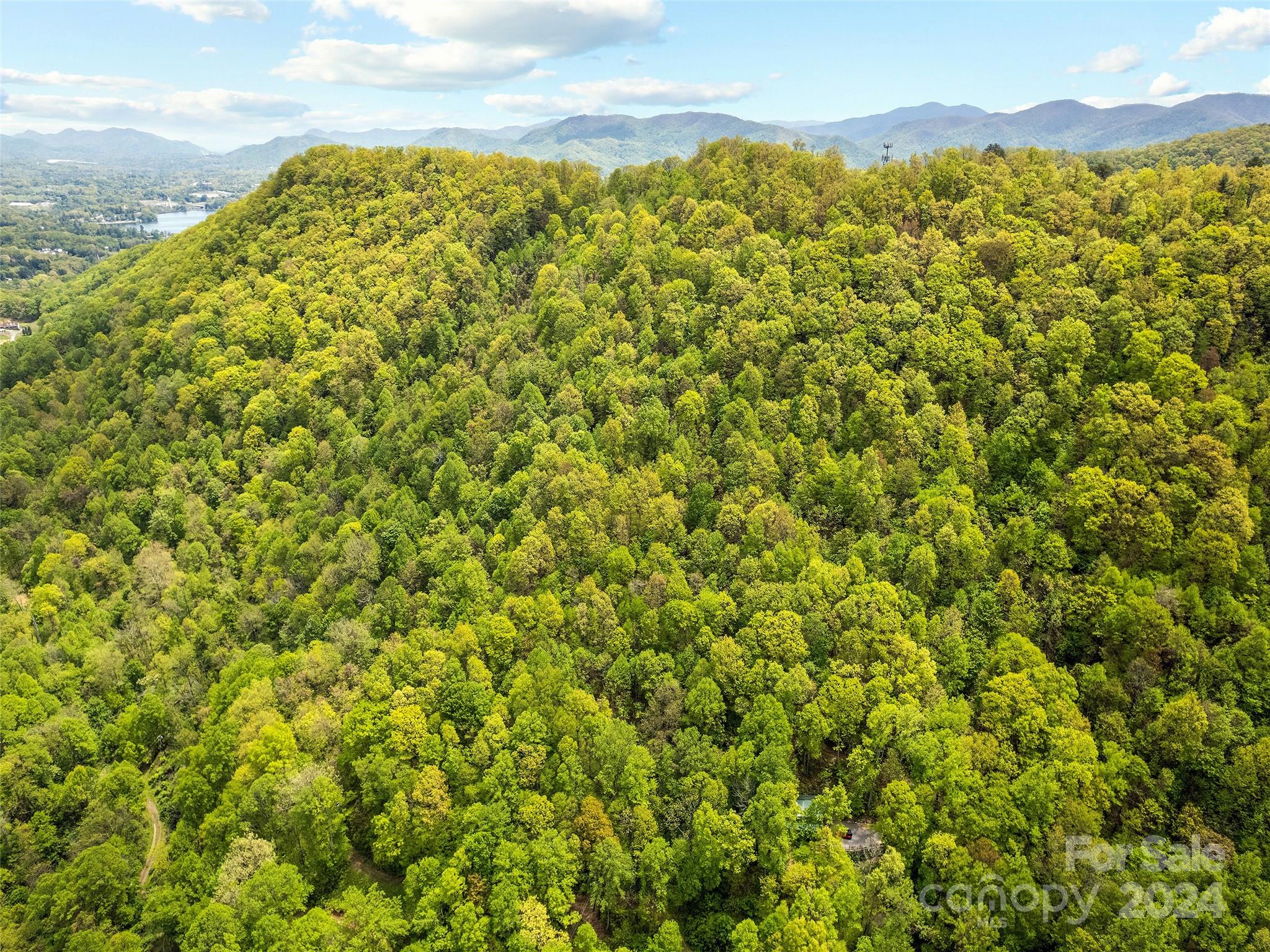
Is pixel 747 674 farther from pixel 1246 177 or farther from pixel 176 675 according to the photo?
pixel 1246 177

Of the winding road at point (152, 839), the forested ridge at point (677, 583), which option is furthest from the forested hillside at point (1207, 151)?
the winding road at point (152, 839)

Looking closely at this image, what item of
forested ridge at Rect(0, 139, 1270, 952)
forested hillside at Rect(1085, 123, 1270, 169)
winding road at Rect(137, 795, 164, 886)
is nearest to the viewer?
forested ridge at Rect(0, 139, 1270, 952)

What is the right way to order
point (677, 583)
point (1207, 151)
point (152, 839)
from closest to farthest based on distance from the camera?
point (152, 839)
point (677, 583)
point (1207, 151)

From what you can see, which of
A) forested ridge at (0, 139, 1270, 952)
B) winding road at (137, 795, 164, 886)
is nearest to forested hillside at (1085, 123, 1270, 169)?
forested ridge at (0, 139, 1270, 952)

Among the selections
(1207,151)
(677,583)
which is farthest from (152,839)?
(1207,151)

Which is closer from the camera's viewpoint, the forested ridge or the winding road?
the forested ridge

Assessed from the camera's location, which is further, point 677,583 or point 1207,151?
point 1207,151

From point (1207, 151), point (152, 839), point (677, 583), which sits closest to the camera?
point (152, 839)

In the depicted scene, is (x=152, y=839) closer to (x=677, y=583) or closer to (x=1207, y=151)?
(x=677, y=583)

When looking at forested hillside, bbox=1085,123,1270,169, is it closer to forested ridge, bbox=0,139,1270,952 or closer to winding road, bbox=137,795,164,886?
forested ridge, bbox=0,139,1270,952
